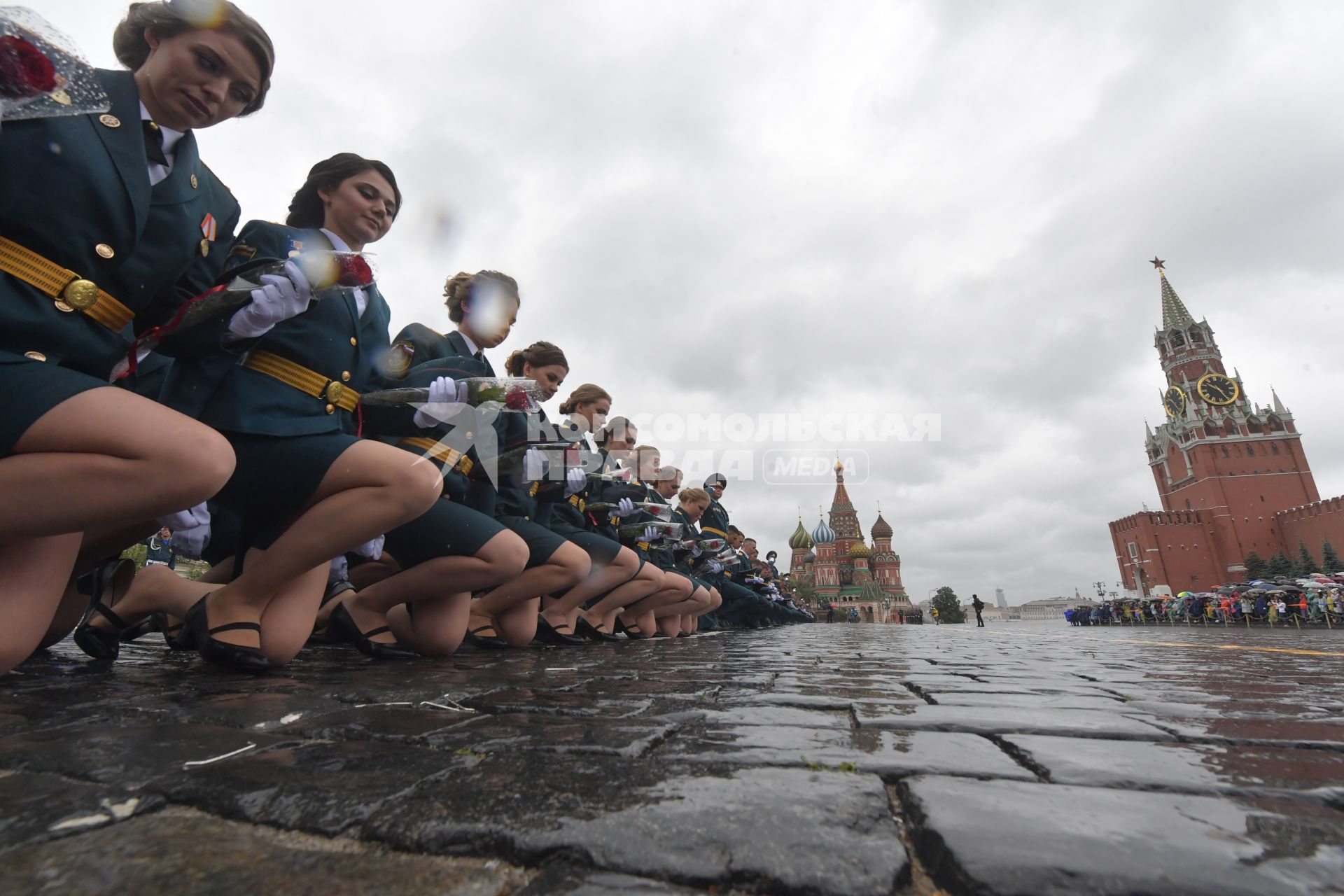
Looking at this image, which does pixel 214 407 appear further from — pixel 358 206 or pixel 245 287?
pixel 358 206

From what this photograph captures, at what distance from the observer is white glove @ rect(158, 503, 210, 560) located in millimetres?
2875

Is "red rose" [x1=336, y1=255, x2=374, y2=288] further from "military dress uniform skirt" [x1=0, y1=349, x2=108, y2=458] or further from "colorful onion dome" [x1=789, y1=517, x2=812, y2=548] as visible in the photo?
"colorful onion dome" [x1=789, y1=517, x2=812, y2=548]

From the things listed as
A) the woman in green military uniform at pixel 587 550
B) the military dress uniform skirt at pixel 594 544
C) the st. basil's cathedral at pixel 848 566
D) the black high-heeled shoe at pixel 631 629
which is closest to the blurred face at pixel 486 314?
the woman in green military uniform at pixel 587 550

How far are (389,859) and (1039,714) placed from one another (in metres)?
1.72

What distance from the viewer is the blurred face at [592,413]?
19.7ft

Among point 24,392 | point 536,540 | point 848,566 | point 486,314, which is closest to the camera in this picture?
point 24,392

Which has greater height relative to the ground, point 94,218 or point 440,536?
point 94,218

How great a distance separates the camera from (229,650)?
2.35m

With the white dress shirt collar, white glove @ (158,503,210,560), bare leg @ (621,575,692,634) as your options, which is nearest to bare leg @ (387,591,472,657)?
white glove @ (158,503,210,560)

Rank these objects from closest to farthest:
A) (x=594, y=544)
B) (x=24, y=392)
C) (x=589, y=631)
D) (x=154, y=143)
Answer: (x=24, y=392) → (x=154, y=143) → (x=594, y=544) → (x=589, y=631)

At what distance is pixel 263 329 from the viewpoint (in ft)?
7.44

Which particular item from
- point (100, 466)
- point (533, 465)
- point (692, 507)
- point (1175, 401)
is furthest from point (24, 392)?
point (1175, 401)

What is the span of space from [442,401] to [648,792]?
2.47 m

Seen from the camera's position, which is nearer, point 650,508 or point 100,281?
point 100,281
